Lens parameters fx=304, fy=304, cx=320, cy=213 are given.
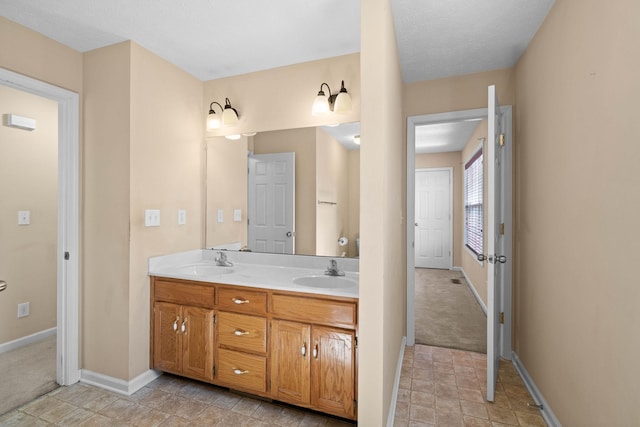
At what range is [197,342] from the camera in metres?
2.11

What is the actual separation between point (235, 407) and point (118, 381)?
0.89 m

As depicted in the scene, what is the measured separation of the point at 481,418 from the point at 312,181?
1933 mm

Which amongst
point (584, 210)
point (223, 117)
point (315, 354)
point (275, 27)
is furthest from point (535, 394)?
point (223, 117)

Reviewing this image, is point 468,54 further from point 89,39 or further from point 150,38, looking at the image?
point 89,39

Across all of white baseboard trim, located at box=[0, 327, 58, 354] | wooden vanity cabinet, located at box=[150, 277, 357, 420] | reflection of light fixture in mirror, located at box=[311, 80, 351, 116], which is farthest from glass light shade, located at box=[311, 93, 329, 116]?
white baseboard trim, located at box=[0, 327, 58, 354]

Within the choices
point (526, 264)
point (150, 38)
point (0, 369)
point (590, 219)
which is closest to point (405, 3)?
point (590, 219)

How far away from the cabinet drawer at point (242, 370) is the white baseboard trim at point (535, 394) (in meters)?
1.70

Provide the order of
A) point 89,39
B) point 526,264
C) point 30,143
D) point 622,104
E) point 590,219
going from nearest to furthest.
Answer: point 622,104, point 590,219, point 89,39, point 526,264, point 30,143

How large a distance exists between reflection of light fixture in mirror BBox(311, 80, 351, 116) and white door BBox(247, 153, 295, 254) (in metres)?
0.42

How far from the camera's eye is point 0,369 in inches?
93.2

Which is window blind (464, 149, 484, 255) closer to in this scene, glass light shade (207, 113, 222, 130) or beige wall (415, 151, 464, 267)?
beige wall (415, 151, 464, 267)

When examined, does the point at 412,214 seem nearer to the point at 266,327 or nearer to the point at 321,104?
the point at 321,104

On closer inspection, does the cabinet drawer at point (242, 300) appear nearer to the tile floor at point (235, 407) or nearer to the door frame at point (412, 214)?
the tile floor at point (235, 407)

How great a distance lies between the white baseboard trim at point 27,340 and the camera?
2656 millimetres
